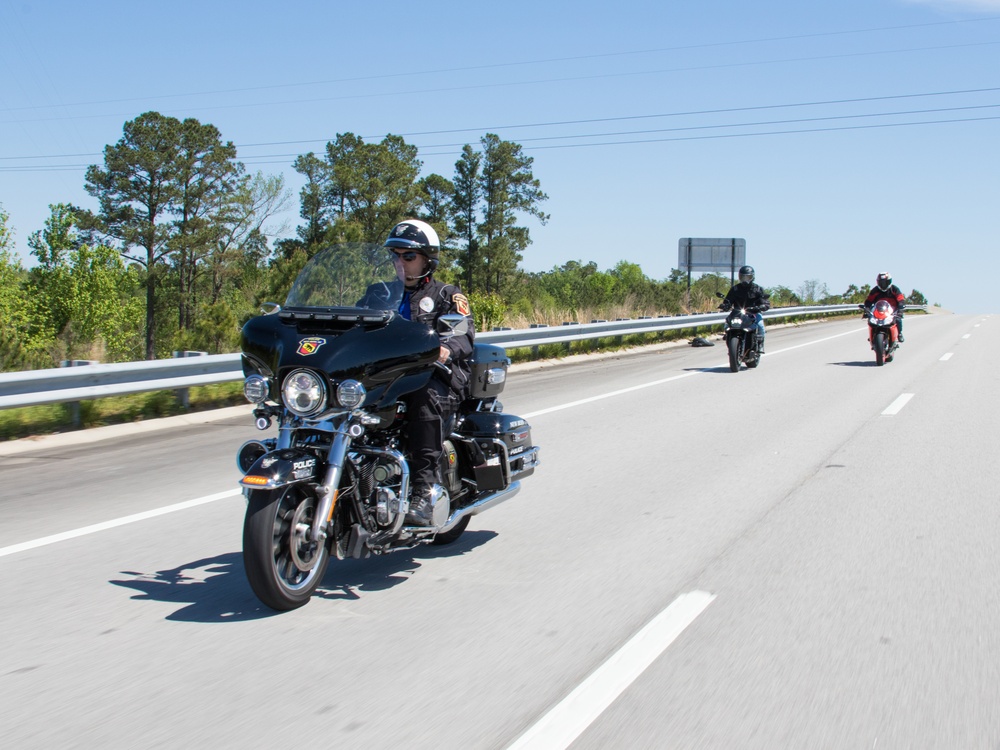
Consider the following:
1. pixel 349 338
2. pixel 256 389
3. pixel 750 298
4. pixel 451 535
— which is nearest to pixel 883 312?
pixel 750 298

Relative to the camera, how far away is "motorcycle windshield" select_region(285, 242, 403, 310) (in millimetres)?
5285

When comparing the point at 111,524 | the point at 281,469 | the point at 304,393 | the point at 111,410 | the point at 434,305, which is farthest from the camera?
the point at 111,410

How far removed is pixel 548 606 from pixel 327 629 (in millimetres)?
1029

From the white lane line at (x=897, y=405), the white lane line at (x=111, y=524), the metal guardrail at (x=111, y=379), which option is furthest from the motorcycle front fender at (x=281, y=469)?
the white lane line at (x=897, y=405)

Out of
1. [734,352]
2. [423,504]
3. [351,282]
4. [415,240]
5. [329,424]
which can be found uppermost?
[415,240]

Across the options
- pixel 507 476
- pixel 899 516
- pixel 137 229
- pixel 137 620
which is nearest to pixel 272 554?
pixel 137 620

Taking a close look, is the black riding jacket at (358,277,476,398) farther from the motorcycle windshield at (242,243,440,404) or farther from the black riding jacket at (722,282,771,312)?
the black riding jacket at (722,282,771,312)

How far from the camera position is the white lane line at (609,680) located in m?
3.39

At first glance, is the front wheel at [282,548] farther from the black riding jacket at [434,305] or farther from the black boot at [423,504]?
the black riding jacket at [434,305]

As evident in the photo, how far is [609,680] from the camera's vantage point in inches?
153

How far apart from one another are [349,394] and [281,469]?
459 millimetres

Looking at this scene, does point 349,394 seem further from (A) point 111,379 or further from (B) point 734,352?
(B) point 734,352

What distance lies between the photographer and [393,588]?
5.15 meters

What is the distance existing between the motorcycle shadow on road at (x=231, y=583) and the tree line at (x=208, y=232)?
45.8 metres
